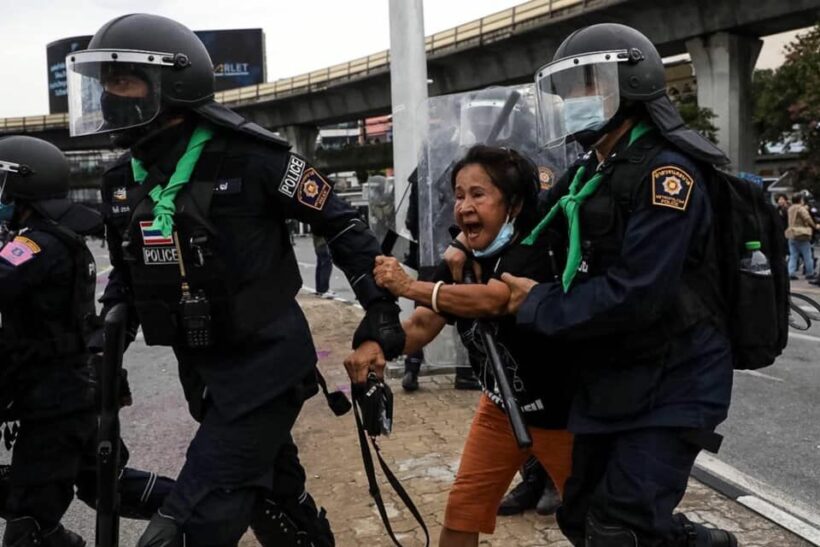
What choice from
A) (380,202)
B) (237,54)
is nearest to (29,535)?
(380,202)

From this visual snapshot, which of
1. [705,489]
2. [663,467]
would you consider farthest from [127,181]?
[705,489]

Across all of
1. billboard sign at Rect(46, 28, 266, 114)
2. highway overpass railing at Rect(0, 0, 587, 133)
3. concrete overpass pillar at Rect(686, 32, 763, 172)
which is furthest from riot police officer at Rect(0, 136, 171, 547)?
billboard sign at Rect(46, 28, 266, 114)

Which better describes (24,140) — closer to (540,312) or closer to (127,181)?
(127,181)

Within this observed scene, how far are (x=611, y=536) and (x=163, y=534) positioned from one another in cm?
125

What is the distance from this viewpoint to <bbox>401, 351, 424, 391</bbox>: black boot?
661 cm

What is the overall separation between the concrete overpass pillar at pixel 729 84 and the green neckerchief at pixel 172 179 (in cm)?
2117

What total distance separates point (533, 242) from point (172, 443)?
379 centimetres

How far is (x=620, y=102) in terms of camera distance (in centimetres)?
246

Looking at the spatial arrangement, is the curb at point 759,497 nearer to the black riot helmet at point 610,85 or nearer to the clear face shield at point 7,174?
the black riot helmet at point 610,85

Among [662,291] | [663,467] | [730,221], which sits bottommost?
[663,467]

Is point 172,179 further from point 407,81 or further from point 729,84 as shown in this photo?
point 729,84

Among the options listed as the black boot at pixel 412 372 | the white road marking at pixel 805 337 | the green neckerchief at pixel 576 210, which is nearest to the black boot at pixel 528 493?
the green neckerchief at pixel 576 210

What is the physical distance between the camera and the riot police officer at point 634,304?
2252 mm

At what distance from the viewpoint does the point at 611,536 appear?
2.29m
